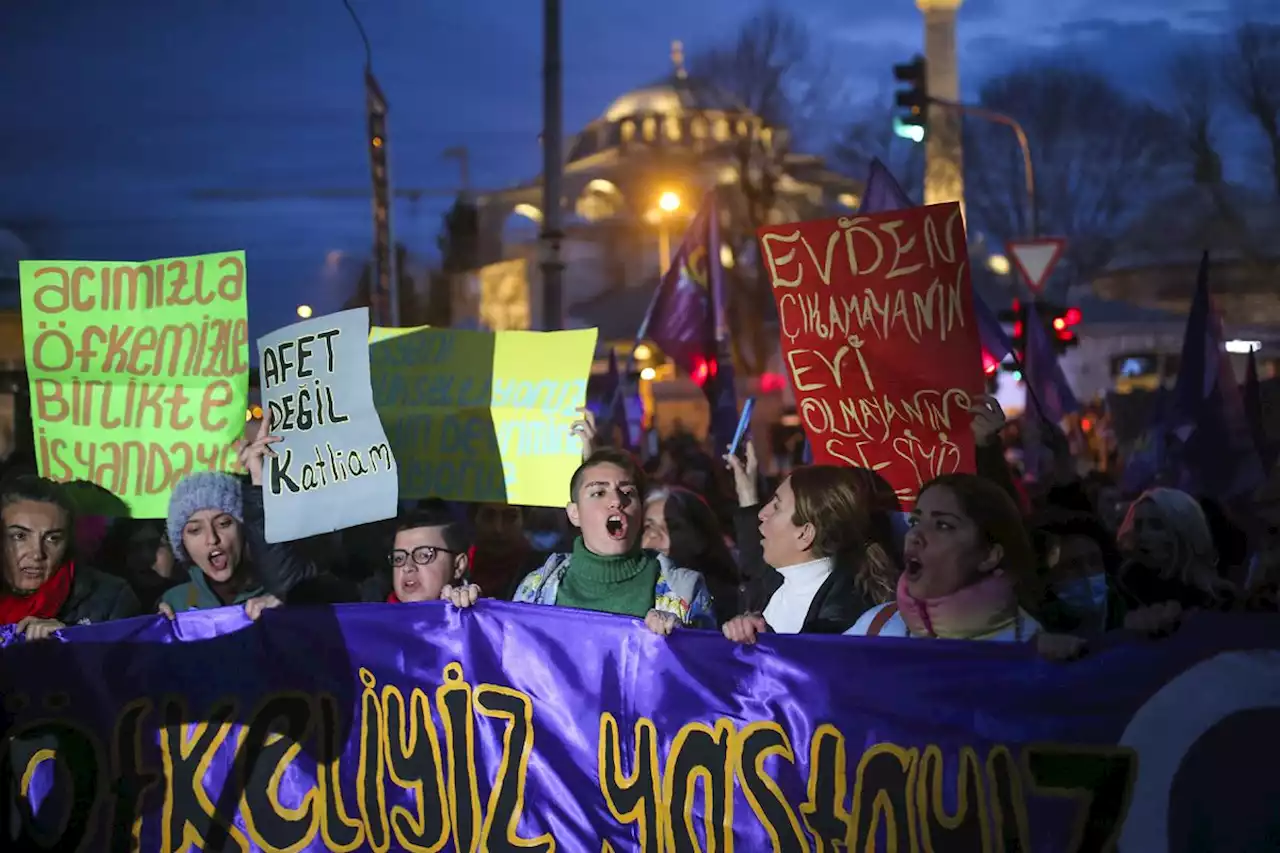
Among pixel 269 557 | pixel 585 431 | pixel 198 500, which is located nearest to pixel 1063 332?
pixel 585 431

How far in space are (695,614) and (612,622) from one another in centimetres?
33

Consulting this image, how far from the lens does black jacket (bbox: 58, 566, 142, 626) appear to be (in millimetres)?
4977

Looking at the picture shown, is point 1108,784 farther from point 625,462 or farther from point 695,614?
point 625,462

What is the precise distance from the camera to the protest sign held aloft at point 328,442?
17.7 ft

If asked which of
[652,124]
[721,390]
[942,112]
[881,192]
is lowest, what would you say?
[721,390]

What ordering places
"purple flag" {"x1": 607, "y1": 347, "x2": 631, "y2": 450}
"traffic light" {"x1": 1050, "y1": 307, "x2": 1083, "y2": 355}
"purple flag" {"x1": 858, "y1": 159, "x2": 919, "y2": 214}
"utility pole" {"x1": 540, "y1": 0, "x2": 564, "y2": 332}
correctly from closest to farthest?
"purple flag" {"x1": 858, "y1": 159, "x2": 919, "y2": 214} → "purple flag" {"x1": 607, "y1": 347, "x2": 631, "y2": 450} → "utility pole" {"x1": 540, "y1": 0, "x2": 564, "y2": 332} → "traffic light" {"x1": 1050, "y1": 307, "x2": 1083, "y2": 355}

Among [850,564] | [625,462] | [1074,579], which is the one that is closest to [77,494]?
[625,462]

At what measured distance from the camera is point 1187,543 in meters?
5.52

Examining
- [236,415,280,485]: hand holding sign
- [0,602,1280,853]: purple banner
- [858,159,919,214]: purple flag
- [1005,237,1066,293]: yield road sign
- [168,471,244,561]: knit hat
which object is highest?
[1005,237,1066,293]: yield road sign

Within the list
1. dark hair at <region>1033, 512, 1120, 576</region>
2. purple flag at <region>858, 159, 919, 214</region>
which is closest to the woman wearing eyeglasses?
dark hair at <region>1033, 512, 1120, 576</region>

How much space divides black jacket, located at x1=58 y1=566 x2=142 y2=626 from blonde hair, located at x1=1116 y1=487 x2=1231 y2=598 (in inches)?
136

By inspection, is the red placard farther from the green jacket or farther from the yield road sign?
the yield road sign

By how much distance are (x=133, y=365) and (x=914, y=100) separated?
12094mm

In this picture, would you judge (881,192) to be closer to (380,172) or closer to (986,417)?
(986,417)
